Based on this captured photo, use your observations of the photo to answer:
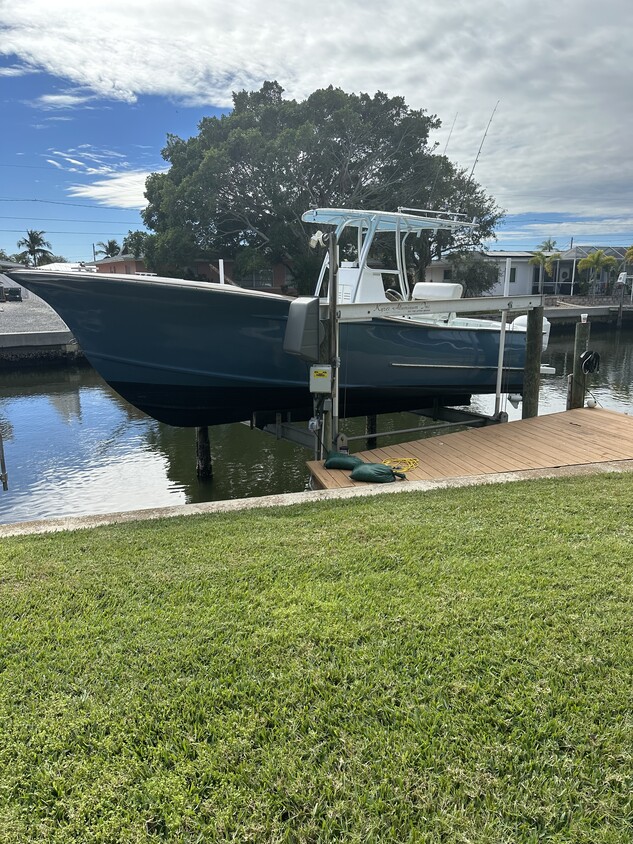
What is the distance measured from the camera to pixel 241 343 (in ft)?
23.2

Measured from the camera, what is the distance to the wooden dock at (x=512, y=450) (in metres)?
5.95

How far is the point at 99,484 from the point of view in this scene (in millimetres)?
8117

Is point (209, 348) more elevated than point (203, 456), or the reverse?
point (209, 348)

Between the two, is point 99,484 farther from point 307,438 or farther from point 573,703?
point 573,703

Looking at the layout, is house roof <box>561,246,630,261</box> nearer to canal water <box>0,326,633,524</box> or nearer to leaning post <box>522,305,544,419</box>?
canal water <box>0,326,633,524</box>

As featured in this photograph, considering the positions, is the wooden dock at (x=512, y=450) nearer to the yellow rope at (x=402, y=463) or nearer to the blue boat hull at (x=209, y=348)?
the yellow rope at (x=402, y=463)

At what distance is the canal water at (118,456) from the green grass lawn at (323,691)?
4257 mm

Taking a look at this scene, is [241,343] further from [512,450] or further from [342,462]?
[512,450]

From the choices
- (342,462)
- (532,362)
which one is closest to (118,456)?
(342,462)

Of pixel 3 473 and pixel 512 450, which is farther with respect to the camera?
pixel 3 473

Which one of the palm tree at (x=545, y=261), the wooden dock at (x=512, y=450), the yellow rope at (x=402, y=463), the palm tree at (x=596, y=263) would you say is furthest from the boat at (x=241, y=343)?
the palm tree at (x=596, y=263)

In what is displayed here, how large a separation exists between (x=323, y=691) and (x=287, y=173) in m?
26.6

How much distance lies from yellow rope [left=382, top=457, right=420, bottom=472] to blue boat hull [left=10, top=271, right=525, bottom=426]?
5.52ft

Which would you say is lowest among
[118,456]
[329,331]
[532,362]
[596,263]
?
[118,456]
